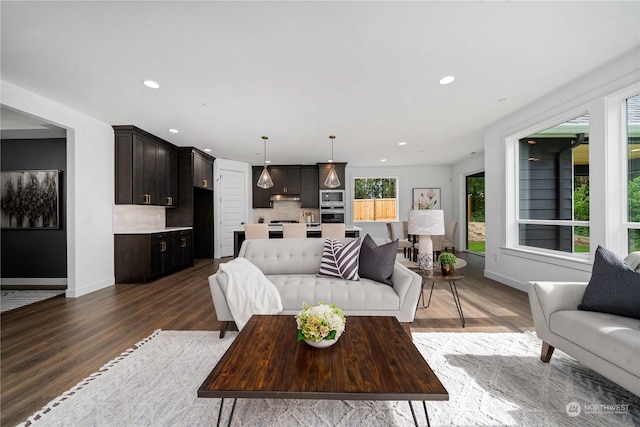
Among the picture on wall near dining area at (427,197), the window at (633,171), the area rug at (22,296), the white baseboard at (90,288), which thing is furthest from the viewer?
the picture on wall near dining area at (427,197)

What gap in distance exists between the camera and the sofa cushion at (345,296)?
7.52ft

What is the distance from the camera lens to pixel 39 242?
4.27 meters

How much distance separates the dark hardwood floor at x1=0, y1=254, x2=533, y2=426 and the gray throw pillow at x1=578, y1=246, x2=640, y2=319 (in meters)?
0.91

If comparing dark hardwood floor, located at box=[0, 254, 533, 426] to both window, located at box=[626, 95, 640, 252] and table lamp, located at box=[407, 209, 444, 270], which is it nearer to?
table lamp, located at box=[407, 209, 444, 270]

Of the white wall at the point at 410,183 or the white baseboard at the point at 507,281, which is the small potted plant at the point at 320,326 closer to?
the white baseboard at the point at 507,281

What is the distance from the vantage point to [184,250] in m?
5.52

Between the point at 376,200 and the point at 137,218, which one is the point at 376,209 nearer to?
the point at 376,200

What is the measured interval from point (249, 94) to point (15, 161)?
431 cm

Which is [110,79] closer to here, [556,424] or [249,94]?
[249,94]


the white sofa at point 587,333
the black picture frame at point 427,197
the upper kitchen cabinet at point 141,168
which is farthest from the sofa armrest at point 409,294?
the black picture frame at point 427,197

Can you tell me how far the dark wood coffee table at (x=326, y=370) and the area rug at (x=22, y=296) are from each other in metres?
3.88

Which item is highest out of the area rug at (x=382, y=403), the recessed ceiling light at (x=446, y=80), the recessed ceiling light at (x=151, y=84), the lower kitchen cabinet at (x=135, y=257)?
the recessed ceiling light at (x=446, y=80)

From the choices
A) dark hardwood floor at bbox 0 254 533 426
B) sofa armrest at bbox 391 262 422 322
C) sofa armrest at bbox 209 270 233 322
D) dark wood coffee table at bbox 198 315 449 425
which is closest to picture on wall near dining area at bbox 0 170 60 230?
dark hardwood floor at bbox 0 254 533 426

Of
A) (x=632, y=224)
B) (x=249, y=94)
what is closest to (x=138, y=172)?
(x=249, y=94)
